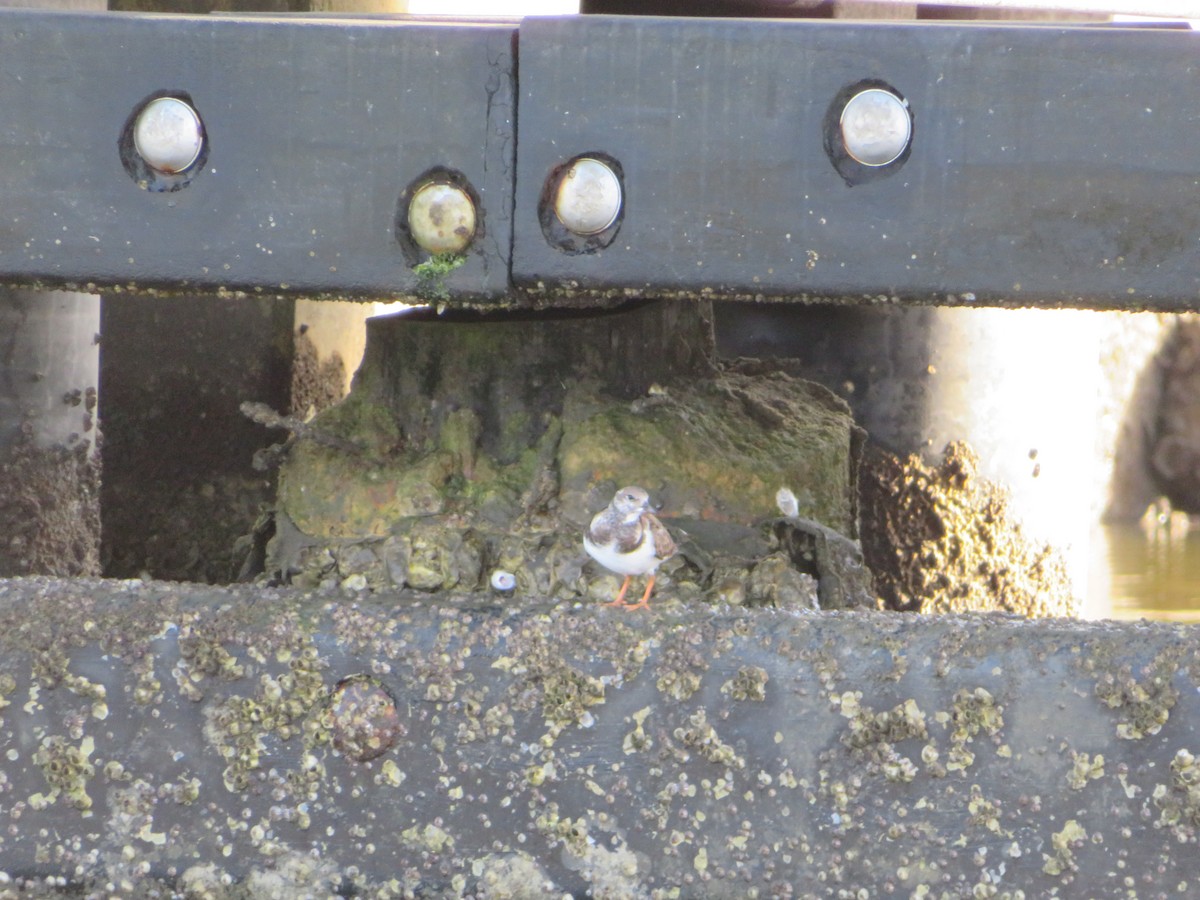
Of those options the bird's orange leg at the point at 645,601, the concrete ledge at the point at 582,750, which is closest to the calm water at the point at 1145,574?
the bird's orange leg at the point at 645,601

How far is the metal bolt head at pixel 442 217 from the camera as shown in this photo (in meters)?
0.99

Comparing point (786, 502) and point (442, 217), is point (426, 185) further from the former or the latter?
point (786, 502)

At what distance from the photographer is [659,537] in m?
1.24

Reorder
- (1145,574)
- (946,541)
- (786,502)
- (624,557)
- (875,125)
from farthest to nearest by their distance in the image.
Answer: (1145,574)
(946,541)
(786,502)
(624,557)
(875,125)

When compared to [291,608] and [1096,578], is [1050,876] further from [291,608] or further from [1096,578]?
[1096,578]

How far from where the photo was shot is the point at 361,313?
261 cm

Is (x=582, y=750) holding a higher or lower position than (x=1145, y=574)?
higher

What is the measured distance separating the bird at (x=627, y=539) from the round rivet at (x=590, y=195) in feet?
1.01

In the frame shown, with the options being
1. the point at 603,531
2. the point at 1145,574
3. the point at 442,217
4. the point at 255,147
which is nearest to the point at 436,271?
the point at 442,217

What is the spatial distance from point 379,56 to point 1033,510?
5.41 feet

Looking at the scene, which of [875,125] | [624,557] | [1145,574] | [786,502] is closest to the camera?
[875,125]

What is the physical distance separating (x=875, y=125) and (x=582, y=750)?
502mm

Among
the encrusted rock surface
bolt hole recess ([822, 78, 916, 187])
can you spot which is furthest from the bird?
the encrusted rock surface

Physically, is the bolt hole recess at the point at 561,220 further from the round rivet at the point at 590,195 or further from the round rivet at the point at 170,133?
the round rivet at the point at 170,133
